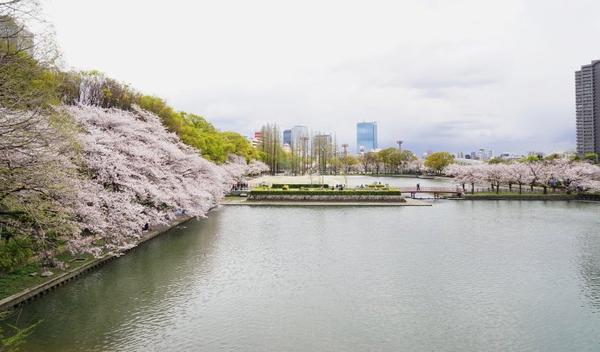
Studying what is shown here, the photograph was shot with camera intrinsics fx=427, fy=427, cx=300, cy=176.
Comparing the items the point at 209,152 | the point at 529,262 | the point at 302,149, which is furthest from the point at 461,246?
the point at 302,149

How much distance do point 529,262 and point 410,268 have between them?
6.29 m

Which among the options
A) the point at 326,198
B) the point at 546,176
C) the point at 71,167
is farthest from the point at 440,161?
the point at 71,167

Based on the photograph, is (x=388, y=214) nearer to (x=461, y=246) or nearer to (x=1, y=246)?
(x=461, y=246)

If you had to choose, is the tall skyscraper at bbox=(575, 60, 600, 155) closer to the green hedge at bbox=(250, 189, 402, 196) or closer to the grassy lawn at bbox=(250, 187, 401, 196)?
the grassy lawn at bbox=(250, 187, 401, 196)

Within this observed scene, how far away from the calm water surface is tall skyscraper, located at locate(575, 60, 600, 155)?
382ft

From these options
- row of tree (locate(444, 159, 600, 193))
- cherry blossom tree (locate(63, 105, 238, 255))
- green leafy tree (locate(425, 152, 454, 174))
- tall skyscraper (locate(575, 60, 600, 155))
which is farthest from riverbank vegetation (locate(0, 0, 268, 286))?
tall skyscraper (locate(575, 60, 600, 155))

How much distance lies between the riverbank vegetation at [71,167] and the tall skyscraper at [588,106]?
125 metres

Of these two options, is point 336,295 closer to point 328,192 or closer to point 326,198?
point 326,198

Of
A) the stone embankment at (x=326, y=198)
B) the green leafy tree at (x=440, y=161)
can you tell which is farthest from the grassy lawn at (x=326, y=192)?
the green leafy tree at (x=440, y=161)

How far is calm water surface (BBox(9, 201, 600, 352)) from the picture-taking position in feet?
40.2

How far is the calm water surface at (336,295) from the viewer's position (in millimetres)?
12258

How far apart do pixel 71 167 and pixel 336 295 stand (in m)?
10.6

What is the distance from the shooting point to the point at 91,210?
1702 centimetres

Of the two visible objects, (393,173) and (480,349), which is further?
(393,173)
